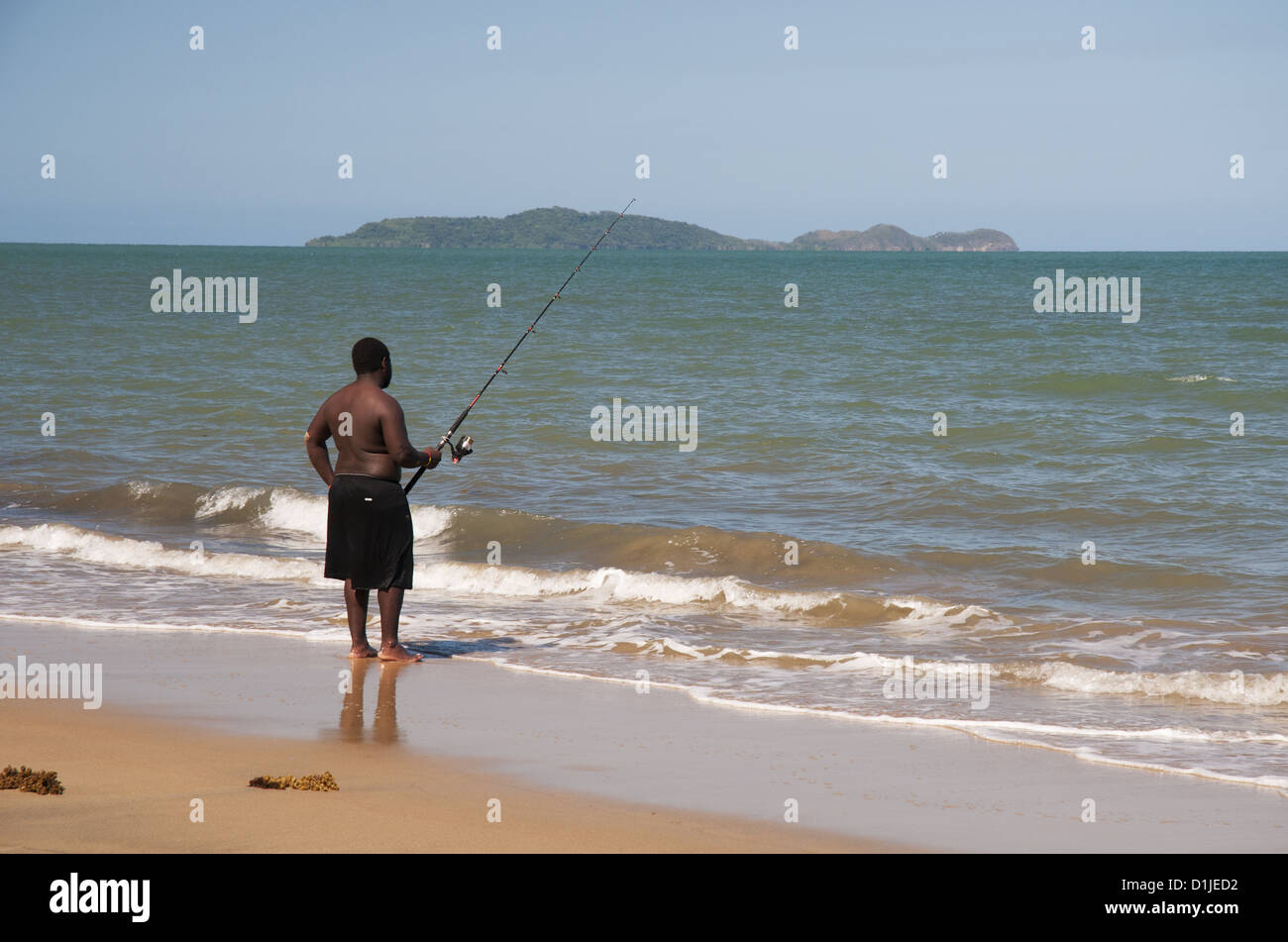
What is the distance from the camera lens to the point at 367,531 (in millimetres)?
Answer: 6496

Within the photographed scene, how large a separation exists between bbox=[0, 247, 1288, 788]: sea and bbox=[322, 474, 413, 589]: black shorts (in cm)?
97

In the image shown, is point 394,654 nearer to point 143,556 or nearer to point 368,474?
point 368,474

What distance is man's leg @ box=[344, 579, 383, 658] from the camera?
6766 millimetres

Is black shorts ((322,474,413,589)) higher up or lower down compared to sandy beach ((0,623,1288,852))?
higher up

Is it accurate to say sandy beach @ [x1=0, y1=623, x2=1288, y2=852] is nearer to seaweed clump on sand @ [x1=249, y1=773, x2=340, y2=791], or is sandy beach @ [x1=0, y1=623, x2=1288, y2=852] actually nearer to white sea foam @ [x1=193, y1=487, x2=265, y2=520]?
seaweed clump on sand @ [x1=249, y1=773, x2=340, y2=791]

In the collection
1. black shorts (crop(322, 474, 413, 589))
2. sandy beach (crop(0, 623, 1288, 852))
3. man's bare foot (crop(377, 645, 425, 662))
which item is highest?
black shorts (crop(322, 474, 413, 589))

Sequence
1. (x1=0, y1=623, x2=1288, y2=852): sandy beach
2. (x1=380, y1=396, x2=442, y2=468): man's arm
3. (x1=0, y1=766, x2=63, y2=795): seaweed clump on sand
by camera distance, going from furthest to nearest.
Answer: (x1=380, y1=396, x2=442, y2=468): man's arm < (x1=0, y1=766, x2=63, y2=795): seaweed clump on sand < (x1=0, y1=623, x2=1288, y2=852): sandy beach

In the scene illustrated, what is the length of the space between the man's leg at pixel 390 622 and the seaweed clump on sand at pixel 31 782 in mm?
2343

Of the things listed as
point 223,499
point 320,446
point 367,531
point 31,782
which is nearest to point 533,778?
point 31,782

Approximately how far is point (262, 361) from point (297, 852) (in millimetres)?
20856

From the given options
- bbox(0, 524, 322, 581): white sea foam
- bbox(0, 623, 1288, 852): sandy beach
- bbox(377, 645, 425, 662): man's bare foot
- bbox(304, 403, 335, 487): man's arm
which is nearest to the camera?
bbox(0, 623, 1288, 852): sandy beach

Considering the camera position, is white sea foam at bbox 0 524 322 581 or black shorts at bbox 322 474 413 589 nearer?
black shorts at bbox 322 474 413 589

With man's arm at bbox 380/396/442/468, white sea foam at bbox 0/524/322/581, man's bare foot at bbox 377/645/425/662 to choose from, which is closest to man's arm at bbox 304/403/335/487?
man's arm at bbox 380/396/442/468
